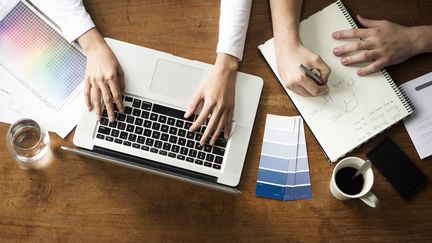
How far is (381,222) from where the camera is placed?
977 millimetres

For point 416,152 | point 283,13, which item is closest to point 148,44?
point 283,13

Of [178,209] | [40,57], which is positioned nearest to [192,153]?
[178,209]

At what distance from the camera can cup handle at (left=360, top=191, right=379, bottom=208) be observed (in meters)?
0.91

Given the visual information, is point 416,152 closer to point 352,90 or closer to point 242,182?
point 352,90

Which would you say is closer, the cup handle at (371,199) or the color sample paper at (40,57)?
the cup handle at (371,199)

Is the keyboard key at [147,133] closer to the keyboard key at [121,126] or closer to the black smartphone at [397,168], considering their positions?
the keyboard key at [121,126]

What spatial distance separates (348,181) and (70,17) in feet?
2.28

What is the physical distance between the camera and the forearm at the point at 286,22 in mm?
998

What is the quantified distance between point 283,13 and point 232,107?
0.24 meters

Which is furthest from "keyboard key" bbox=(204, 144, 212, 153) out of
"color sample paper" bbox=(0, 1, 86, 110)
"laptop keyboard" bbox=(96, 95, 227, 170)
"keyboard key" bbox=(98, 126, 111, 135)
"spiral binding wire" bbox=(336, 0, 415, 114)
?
"spiral binding wire" bbox=(336, 0, 415, 114)

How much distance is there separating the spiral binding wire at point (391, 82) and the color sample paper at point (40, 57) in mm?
596

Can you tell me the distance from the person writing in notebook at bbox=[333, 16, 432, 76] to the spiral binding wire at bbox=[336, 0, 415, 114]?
0.06 feet

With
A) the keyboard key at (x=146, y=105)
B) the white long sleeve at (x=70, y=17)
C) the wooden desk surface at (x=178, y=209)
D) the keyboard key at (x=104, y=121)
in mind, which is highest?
the white long sleeve at (x=70, y=17)

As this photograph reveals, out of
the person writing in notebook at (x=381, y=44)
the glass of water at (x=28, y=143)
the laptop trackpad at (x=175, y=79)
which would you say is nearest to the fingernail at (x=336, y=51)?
the person writing in notebook at (x=381, y=44)
